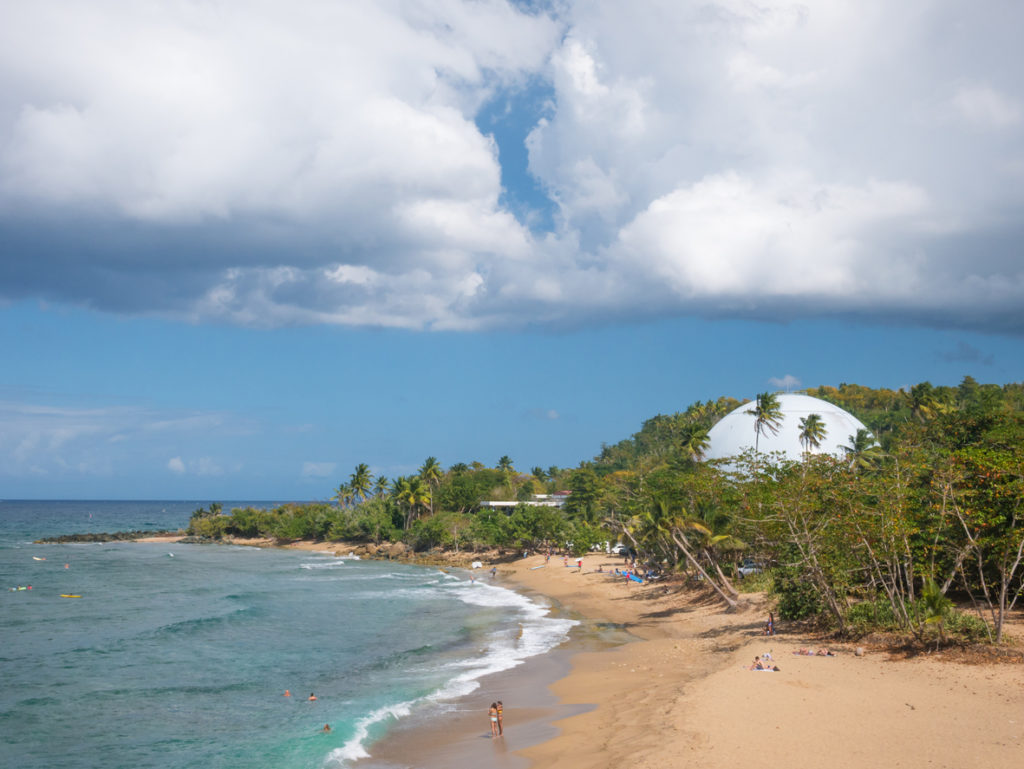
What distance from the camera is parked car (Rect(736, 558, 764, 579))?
126ft

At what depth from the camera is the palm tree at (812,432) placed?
230ft

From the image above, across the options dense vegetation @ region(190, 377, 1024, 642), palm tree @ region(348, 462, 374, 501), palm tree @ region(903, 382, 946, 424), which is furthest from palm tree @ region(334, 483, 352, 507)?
palm tree @ region(903, 382, 946, 424)

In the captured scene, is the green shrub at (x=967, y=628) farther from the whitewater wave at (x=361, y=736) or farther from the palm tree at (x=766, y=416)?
the palm tree at (x=766, y=416)

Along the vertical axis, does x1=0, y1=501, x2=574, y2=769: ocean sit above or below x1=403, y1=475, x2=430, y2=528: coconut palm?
below

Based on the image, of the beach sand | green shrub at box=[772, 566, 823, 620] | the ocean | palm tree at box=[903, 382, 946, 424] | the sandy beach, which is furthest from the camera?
palm tree at box=[903, 382, 946, 424]

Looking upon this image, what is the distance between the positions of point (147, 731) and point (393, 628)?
53.7ft

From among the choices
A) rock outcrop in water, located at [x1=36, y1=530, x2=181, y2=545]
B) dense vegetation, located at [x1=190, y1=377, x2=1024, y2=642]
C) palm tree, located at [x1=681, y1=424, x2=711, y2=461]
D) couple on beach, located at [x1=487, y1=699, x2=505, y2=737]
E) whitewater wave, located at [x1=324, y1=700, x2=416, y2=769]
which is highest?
palm tree, located at [x1=681, y1=424, x2=711, y2=461]

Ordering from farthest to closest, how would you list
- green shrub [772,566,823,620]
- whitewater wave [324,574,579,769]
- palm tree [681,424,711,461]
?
palm tree [681,424,711,461] < green shrub [772,566,823,620] < whitewater wave [324,574,579,769]

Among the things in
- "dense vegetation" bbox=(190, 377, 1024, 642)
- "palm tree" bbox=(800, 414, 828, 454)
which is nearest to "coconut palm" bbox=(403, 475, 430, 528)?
"dense vegetation" bbox=(190, 377, 1024, 642)

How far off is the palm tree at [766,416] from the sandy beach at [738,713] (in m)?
49.5

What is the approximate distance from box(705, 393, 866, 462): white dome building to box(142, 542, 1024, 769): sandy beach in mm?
50091

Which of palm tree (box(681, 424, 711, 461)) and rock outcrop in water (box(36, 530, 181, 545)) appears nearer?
palm tree (box(681, 424, 711, 461))

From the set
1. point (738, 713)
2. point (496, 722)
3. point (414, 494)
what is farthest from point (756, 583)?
point (414, 494)

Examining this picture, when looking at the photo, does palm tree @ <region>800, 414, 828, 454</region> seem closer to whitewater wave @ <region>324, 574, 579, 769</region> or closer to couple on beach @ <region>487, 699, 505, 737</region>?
whitewater wave @ <region>324, 574, 579, 769</region>
